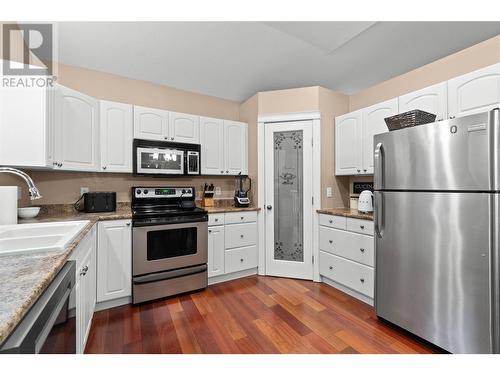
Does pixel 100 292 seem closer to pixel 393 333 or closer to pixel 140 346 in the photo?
pixel 140 346

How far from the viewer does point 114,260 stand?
2199mm

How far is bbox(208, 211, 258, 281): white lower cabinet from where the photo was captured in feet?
9.05

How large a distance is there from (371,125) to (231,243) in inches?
85.2

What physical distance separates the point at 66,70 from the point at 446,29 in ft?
12.7

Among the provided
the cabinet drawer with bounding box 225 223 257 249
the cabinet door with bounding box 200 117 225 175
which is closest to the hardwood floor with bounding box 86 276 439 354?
the cabinet drawer with bounding box 225 223 257 249

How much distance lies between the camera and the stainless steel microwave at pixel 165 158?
2.68 meters

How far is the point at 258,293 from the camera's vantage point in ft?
8.38

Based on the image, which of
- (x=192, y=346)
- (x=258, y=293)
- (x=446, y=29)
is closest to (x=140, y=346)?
(x=192, y=346)

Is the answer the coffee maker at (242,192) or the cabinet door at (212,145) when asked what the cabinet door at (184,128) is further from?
the coffee maker at (242,192)

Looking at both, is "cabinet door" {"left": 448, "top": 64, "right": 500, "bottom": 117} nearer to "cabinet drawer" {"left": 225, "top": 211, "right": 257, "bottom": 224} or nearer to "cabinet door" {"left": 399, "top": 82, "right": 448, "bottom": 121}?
"cabinet door" {"left": 399, "top": 82, "right": 448, "bottom": 121}

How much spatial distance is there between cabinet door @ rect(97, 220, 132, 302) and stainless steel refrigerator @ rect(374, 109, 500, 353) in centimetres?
232

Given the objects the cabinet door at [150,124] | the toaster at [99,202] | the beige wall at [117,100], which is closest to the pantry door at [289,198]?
the beige wall at [117,100]

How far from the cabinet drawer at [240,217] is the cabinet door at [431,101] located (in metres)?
2.05
